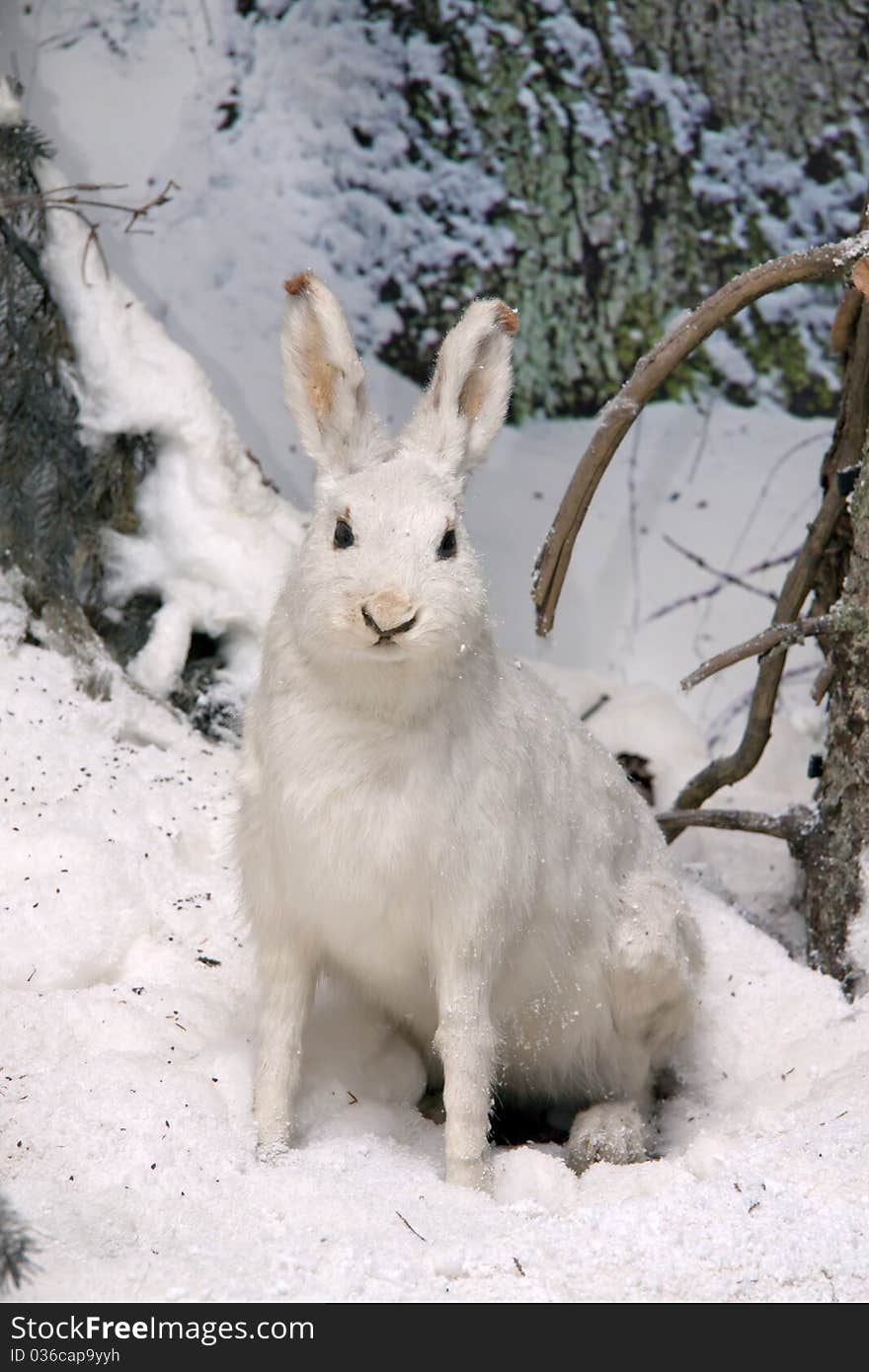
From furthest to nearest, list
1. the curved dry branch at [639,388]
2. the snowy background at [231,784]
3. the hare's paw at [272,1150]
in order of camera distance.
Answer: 1. the curved dry branch at [639,388]
2. the hare's paw at [272,1150]
3. the snowy background at [231,784]

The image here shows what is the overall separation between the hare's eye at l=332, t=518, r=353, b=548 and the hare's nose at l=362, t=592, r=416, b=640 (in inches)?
9.4

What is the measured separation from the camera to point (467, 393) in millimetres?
3363

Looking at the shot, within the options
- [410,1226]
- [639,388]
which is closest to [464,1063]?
[410,1226]

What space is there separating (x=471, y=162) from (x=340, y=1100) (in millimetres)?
3337

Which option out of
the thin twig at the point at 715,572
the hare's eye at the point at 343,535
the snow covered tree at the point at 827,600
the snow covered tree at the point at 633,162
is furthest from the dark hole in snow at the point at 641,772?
the hare's eye at the point at 343,535

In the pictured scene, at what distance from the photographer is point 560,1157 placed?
11.7ft

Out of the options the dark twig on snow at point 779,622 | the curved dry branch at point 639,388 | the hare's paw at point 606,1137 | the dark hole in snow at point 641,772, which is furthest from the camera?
the dark hole in snow at point 641,772

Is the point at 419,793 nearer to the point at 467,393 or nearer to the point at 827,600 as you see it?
the point at 467,393

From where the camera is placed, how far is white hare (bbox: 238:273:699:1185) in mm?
2992

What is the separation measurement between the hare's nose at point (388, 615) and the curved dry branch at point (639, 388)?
4.55ft

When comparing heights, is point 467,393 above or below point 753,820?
above

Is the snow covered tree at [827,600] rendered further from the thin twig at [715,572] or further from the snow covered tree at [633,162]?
the snow covered tree at [633,162]

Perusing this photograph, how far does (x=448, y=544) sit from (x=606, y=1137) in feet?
4.78

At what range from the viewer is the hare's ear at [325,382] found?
3219mm
